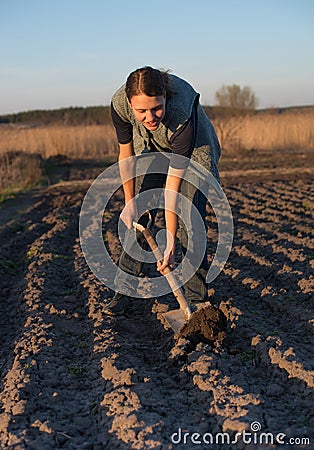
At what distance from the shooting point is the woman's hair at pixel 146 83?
354 cm

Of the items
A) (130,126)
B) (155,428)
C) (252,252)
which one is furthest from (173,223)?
(252,252)

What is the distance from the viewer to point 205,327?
4.10 metres

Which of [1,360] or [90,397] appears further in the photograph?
[1,360]

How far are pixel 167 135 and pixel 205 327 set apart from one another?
134cm

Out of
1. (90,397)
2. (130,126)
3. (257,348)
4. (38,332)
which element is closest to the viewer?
(90,397)

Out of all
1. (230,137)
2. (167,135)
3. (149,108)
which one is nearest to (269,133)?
(230,137)

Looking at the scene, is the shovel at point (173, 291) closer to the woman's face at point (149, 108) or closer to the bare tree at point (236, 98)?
the woman's face at point (149, 108)

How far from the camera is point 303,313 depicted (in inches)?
184

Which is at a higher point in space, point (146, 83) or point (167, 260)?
point (146, 83)

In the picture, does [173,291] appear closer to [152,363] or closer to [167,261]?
[167,261]

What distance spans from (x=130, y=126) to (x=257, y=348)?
5.79ft

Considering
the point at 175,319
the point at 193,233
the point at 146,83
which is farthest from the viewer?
the point at 175,319

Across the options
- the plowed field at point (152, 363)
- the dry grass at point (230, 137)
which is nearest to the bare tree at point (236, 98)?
the dry grass at point (230, 137)

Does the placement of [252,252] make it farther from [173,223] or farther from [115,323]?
[173,223]
